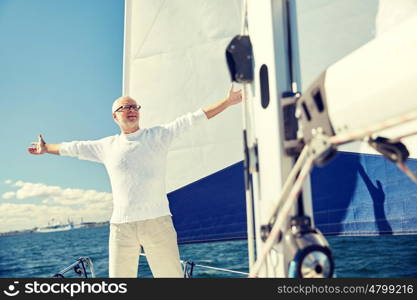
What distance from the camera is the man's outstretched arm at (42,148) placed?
2.12m

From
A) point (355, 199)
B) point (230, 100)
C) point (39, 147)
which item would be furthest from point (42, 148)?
point (355, 199)

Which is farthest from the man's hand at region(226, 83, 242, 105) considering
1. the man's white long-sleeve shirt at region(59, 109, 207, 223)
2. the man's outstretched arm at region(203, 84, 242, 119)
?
the man's white long-sleeve shirt at region(59, 109, 207, 223)

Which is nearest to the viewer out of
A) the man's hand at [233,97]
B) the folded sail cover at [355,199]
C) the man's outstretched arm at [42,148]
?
the man's hand at [233,97]

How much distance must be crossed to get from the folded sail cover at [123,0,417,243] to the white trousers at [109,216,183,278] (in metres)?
1.67

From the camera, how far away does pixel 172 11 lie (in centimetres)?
410

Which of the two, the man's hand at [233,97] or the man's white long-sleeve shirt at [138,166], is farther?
the man's white long-sleeve shirt at [138,166]

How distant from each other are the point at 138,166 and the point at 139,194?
126mm

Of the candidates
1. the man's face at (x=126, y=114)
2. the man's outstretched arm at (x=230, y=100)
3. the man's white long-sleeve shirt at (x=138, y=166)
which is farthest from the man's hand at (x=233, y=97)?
the man's face at (x=126, y=114)

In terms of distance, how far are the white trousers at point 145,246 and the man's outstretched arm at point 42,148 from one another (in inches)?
18.4

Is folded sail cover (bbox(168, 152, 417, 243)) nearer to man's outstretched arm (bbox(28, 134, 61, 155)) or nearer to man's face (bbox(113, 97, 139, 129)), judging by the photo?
man's face (bbox(113, 97, 139, 129))

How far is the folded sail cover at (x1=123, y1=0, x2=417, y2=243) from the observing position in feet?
10.8

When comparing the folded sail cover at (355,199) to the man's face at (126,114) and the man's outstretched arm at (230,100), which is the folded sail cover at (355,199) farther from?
the man's face at (126,114)

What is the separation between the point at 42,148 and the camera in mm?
2117

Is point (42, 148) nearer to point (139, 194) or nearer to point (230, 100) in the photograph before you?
point (139, 194)
